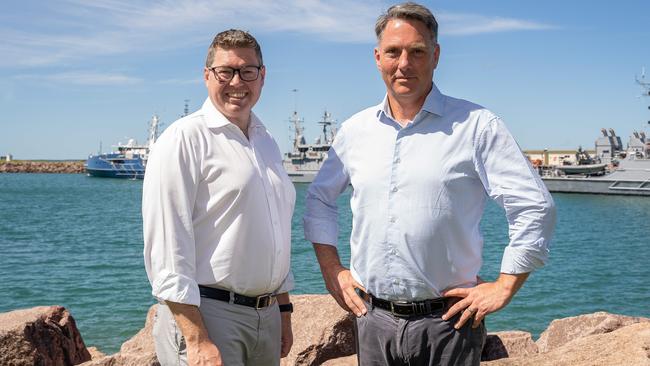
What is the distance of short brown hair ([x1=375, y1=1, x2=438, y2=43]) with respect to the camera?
9.68ft

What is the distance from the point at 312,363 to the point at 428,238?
3.09 metres

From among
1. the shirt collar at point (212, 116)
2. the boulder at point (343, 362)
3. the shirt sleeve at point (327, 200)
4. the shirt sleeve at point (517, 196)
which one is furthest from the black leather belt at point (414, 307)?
the boulder at point (343, 362)

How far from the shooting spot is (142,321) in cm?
1263

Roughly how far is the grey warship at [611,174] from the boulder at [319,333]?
51058 mm

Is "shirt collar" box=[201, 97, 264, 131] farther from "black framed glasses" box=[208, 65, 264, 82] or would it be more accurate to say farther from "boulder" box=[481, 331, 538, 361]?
"boulder" box=[481, 331, 538, 361]

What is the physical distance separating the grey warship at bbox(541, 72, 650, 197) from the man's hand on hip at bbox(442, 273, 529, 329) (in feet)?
176

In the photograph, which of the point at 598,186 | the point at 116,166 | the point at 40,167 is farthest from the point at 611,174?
the point at 40,167

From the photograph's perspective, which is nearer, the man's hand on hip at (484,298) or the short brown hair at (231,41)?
the man's hand on hip at (484,298)

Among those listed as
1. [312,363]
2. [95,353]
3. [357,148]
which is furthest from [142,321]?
[357,148]

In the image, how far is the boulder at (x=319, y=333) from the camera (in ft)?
18.7

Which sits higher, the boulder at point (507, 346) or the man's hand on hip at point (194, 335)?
the man's hand on hip at point (194, 335)

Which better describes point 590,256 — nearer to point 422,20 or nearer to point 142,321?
point 142,321

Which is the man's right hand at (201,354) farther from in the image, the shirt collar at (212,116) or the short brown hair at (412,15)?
the short brown hair at (412,15)

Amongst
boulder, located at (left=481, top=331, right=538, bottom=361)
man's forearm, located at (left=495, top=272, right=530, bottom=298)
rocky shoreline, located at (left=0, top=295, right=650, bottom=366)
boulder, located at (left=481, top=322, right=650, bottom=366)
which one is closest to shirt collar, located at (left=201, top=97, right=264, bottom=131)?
man's forearm, located at (left=495, top=272, right=530, bottom=298)
